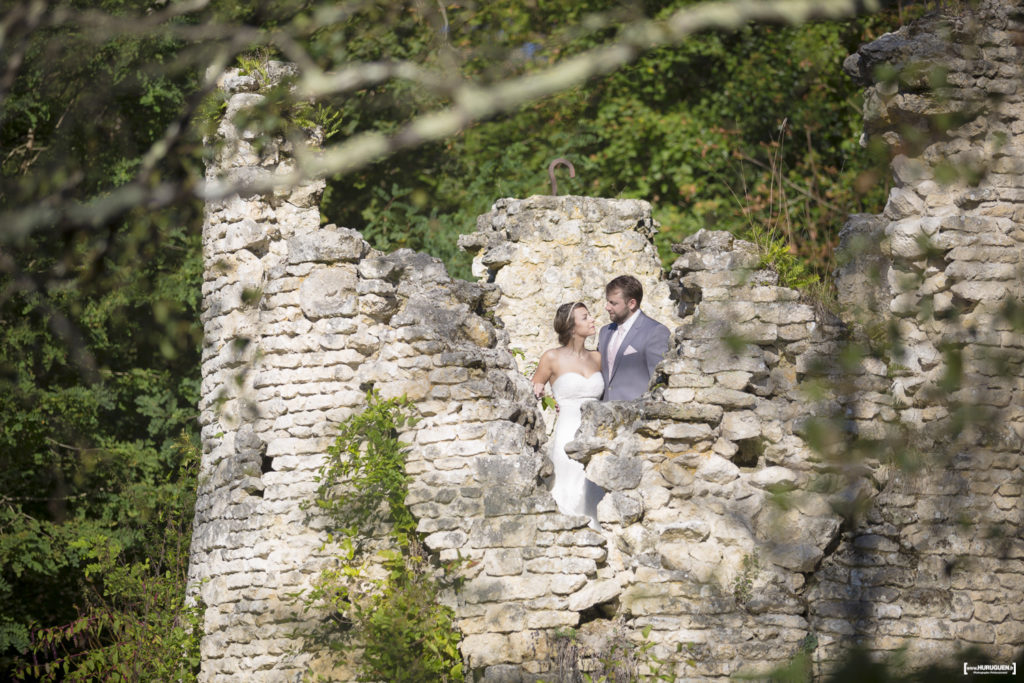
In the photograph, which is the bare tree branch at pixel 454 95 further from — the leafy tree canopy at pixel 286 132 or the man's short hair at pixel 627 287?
the man's short hair at pixel 627 287

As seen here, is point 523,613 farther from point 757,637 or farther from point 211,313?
point 211,313

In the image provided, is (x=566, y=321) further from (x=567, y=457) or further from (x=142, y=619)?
(x=142, y=619)

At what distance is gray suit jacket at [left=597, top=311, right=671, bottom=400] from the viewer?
7.68 m

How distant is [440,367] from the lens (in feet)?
22.3

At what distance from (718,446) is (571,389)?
1346mm

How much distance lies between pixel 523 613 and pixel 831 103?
9376 mm

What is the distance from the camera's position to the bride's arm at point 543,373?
307 inches

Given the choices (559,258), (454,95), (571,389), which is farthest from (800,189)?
(454,95)

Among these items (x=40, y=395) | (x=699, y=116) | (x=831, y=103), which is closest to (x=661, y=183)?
(x=699, y=116)

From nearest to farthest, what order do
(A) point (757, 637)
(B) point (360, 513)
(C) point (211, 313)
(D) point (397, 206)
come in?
(A) point (757, 637) < (B) point (360, 513) < (C) point (211, 313) < (D) point (397, 206)

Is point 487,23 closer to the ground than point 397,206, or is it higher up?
higher up

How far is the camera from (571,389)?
25.1 ft

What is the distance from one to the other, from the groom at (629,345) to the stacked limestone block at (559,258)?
1.20 metres

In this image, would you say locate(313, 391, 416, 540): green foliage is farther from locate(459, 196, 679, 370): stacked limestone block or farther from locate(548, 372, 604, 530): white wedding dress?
locate(459, 196, 679, 370): stacked limestone block
